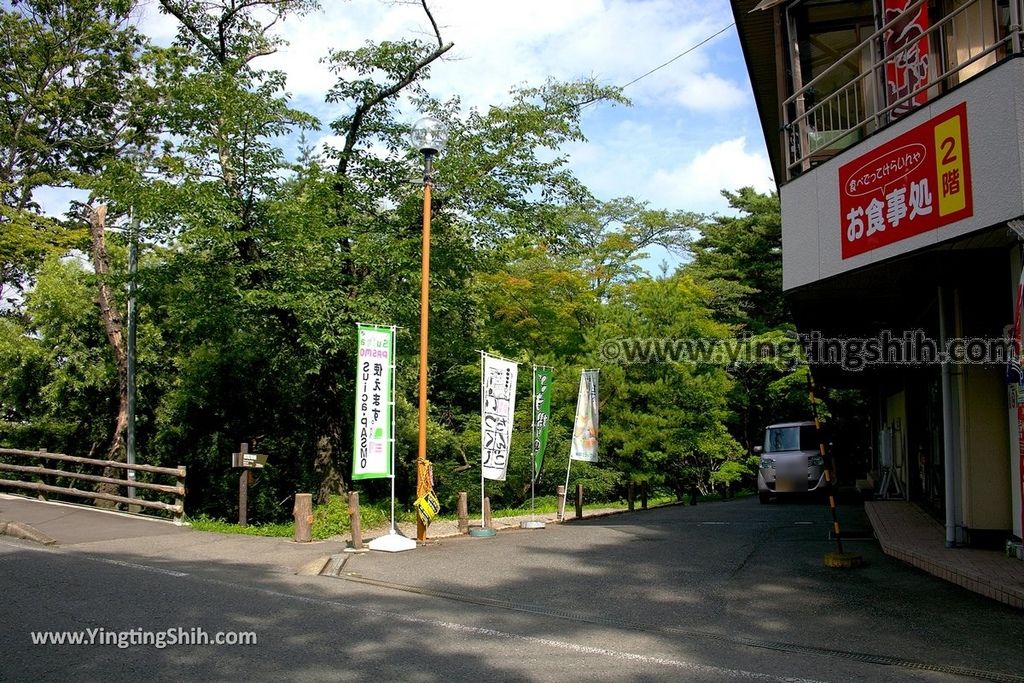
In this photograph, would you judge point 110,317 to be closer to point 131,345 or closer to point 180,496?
point 131,345

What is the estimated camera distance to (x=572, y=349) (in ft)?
88.6

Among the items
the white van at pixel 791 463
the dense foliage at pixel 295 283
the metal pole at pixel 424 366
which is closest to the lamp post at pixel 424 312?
the metal pole at pixel 424 366

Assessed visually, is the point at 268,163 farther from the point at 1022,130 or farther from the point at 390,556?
the point at 1022,130

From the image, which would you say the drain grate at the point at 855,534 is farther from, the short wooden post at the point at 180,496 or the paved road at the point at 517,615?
the short wooden post at the point at 180,496

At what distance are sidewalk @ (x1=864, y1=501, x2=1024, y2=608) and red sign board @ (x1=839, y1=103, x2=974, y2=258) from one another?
145 inches

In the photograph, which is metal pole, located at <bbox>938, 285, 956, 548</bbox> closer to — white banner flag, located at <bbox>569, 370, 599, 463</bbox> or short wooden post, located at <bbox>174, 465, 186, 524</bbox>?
white banner flag, located at <bbox>569, 370, 599, 463</bbox>

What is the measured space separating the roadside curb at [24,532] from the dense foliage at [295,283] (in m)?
6.24

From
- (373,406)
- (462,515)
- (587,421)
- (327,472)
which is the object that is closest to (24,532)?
(373,406)

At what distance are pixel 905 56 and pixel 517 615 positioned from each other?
26.5 feet

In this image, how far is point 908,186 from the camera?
9008mm

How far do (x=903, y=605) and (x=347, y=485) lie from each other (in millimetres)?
17372

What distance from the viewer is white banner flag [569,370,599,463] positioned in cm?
1916

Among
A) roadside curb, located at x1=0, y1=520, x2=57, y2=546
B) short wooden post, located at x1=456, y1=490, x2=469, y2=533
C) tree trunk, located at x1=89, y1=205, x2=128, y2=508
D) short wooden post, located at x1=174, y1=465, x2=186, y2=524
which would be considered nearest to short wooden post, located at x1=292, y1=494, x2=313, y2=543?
short wooden post, located at x1=456, y1=490, x2=469, y2=533

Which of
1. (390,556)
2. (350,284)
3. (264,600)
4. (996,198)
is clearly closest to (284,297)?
(350,284)
